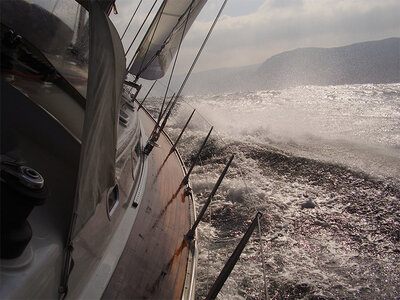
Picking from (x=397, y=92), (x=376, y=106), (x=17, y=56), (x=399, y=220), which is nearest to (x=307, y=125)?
(x=376, y=106)

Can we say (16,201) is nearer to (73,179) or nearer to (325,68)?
(73,179)

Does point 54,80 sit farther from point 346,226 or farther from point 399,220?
point 399,220

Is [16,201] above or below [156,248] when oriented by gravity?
above

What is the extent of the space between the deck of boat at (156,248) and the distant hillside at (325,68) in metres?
30.4

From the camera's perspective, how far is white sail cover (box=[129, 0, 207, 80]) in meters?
4.32

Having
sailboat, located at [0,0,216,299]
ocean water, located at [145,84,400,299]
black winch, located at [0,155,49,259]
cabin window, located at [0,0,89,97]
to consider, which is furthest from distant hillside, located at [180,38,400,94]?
black winch, located at [0,155,49,259]

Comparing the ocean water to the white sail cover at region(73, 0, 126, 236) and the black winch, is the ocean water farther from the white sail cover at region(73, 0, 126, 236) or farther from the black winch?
the black winch

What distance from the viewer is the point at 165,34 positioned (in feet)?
15.6

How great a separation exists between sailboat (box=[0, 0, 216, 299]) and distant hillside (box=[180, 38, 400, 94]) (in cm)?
3109

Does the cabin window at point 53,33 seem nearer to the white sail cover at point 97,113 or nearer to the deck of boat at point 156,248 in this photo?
the white sail cover at point 97,113

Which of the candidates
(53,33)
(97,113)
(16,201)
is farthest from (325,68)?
(16,201)

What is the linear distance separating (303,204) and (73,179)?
5.06 m

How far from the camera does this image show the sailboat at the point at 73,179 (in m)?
1.03

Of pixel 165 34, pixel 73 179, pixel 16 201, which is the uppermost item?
pixel 165 34
